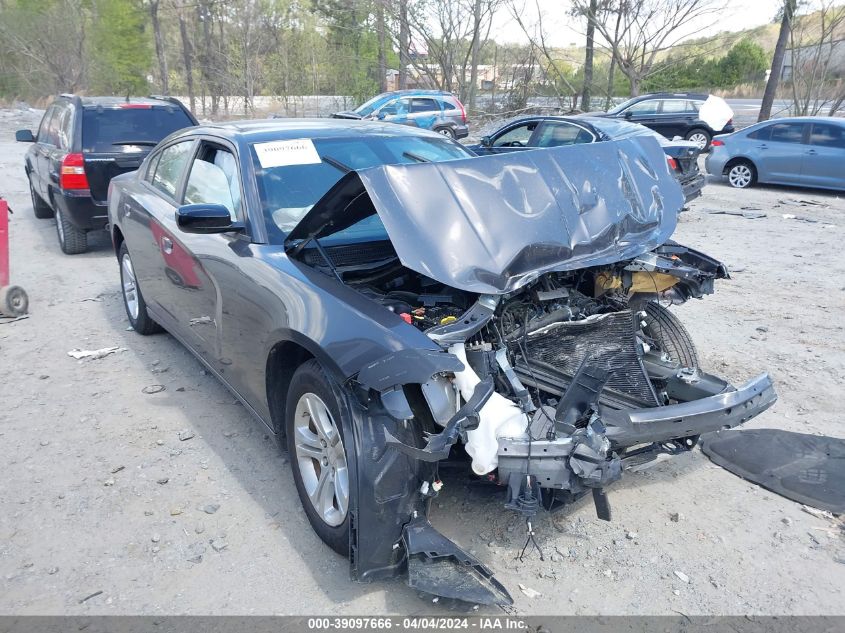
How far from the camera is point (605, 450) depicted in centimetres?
256

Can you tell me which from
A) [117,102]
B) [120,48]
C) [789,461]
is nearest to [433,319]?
[789,461]

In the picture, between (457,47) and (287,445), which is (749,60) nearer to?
(457,47)

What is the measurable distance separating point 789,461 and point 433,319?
2.24m

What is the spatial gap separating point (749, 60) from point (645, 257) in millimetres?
45747

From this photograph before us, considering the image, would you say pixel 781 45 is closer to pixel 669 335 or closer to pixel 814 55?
pixel 814 55

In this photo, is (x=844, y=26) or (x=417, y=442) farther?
(x=844, y=26)

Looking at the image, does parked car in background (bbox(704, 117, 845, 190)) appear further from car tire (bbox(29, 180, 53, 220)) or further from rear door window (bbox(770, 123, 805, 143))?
car tire (bbox(29, 180, 53, 220))

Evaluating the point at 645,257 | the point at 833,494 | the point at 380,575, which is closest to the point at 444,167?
the point at 645,257

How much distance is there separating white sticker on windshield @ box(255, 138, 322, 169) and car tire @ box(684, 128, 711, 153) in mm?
17460

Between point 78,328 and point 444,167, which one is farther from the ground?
point 444,167

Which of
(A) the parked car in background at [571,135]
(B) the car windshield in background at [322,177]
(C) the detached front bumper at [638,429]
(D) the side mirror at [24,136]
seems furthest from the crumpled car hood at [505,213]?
(D) the side mirror at [24,136]

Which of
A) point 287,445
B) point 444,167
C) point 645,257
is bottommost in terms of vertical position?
point 287,445

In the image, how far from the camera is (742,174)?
45.6 ft

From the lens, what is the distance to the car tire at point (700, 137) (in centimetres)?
1881
